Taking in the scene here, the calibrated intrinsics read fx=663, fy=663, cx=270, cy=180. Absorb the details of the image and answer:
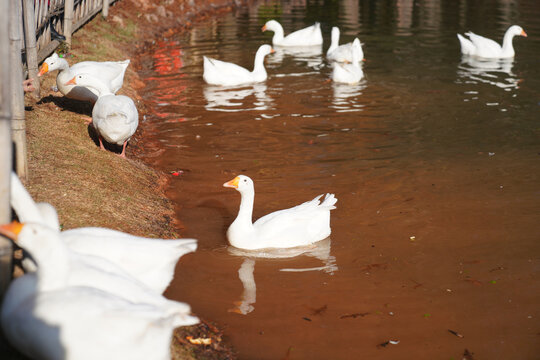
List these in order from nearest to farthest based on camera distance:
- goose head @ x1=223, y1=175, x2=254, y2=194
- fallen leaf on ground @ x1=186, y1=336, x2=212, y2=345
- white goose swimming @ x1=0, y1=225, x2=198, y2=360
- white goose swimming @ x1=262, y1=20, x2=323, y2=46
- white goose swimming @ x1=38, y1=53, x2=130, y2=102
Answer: white goose swimming @ x1=0, y1=225, x2=198, y2=360 → fallen leaf on ground @ x1=186, y1=336, x2=212, y2=345 → goose head @ x1=223, y1=175, x2=254, y2=194 → white goose swimming @ x1=38, y1=53, x2=130, y2=102 → white goose swimming @ x1=262, y1=20, x2=323, y2=46

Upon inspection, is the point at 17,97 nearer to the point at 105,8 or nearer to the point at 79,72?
the point at 79,72

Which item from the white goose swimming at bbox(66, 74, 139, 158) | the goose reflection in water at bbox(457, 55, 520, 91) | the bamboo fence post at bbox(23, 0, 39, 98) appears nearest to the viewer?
the white goose swimming at bbox(66, 74, 139, 158)

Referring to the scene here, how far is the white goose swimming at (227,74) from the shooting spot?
43.3ft

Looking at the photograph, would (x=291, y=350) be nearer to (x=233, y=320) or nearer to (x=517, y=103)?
(x=233, y=320)

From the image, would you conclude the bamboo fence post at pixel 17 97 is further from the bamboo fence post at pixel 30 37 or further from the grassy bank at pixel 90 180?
the bamboo fence post at pixel 30 37

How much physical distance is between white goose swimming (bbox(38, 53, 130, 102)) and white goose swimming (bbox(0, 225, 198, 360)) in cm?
556

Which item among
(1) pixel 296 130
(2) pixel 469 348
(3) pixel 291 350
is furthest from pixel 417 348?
(1) pixel 296 130

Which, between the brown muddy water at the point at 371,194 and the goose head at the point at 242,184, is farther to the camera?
the goose head at the point at 242,184

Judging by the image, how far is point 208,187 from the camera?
8.33m

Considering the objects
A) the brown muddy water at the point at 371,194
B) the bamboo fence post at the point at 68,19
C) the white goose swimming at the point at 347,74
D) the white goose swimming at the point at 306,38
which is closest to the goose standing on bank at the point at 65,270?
the brown muddy water at the point at 371,194

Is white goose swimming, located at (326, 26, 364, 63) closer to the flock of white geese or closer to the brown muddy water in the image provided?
the brown muddy water

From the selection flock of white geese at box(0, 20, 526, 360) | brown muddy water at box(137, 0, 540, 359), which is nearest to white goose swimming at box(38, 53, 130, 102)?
brown muddy water at box(137, 0, 540, 359)

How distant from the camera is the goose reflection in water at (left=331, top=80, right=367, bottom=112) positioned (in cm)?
1178

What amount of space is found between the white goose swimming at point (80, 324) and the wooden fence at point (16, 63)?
446 millimetres
